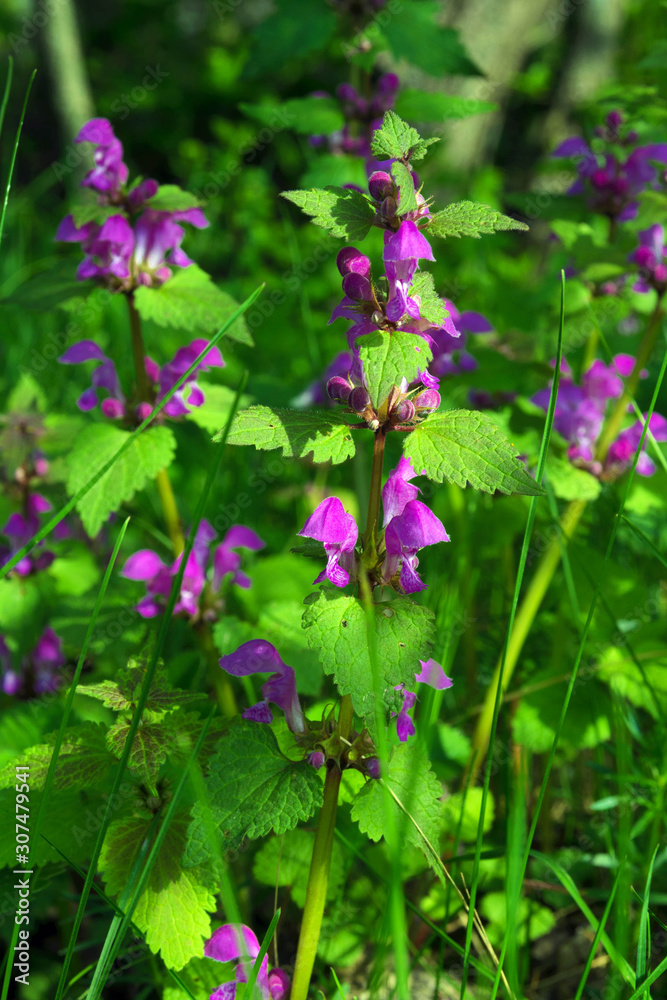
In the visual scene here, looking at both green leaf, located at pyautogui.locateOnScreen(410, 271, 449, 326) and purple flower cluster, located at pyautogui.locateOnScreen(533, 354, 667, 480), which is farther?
purple flower cluster, located at pyautogui.locateOnScreen(533, 354, 667, 480)

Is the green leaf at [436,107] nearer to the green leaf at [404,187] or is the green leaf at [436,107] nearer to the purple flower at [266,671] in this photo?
the green leaf at [404,187]

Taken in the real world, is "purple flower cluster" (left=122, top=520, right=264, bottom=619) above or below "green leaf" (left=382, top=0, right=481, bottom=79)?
below

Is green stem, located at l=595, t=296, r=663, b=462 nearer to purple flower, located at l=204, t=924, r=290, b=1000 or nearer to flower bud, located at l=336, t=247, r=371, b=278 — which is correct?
flower bud, located at l=336, t=247, r=371, b=278

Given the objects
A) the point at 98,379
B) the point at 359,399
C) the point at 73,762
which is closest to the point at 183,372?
the point at 98,379

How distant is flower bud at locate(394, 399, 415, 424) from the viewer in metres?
1.13

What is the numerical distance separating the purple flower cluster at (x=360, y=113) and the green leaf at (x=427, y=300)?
187 centimetres

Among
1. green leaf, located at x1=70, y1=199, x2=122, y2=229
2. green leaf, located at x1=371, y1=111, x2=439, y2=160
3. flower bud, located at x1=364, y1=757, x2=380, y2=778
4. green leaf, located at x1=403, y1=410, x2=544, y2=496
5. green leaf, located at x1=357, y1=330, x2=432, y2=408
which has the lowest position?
flower bud, located at x1=364, y1=757, x2=380, y2=778

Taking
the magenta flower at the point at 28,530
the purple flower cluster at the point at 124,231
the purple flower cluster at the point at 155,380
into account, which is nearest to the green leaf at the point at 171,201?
the purple flower cluster at the point at 124,231

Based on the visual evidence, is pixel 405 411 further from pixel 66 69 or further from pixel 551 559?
pixel 66 69

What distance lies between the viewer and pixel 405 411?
1.13 meters

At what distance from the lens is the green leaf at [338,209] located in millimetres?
993

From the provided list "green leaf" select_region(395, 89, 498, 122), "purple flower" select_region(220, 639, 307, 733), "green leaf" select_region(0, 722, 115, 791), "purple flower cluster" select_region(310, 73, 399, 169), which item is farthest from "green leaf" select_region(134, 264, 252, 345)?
"purple flower cluster" select_region(310, 73, 399, 169)

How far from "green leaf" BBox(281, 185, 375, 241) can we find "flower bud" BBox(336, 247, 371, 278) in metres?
0.05

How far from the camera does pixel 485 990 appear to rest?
159 centimetres
